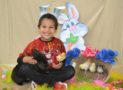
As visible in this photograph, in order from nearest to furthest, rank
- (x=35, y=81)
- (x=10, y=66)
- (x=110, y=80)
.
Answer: (x=35, y=81) < (x=110, y=80) < (x=10, y=66)

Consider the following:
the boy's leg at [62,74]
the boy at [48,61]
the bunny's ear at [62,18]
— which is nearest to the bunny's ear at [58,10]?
the bunny's ear at [62,18]

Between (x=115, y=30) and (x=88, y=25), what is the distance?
0.72 feet

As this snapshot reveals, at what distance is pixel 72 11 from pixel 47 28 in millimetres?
552

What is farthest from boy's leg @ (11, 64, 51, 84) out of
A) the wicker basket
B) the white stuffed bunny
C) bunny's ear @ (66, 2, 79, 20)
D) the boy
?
bunny's ear @ (66, 2, 79, 20)

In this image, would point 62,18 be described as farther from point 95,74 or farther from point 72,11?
point 95,74

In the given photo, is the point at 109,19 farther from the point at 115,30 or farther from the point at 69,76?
the point at 69,76

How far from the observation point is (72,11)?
97.3 inches

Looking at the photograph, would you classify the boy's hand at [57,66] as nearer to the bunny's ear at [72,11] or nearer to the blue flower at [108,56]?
the blue flower at [108,56]

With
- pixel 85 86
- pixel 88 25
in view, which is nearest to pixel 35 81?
pixel 85 86

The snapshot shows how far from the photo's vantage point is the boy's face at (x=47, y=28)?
1.97 meters

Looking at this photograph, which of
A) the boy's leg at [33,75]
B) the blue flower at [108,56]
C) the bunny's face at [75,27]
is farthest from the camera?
the bunny's face at [75,27]

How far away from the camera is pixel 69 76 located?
1.98m

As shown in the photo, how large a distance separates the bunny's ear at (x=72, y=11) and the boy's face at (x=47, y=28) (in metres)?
0.50

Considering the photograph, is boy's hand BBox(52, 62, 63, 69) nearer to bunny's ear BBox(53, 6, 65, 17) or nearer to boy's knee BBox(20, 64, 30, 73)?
boy's knee BBox(20, 64, 30, 73)
